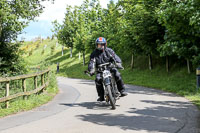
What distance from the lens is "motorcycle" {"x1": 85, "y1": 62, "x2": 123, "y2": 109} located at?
302 inches

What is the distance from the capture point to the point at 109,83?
7.74 metres

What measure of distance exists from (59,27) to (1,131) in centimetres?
4187

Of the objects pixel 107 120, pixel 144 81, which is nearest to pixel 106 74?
pixel 107 120

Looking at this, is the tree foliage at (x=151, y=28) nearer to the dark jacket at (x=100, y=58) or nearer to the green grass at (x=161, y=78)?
the green grass at (x=161, y=78)

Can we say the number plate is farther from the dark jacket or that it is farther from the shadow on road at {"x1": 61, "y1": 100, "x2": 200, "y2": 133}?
the shadow on road at {"x1": 61, "y1": 100, "x2": 200, "y2": 133}

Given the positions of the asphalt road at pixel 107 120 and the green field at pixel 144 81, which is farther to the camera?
the green field at pixel 144 81

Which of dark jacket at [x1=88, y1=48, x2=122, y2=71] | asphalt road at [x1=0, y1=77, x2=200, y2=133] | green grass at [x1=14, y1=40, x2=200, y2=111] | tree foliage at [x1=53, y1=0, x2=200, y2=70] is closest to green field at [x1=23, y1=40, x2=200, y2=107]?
green grass at [x1=14, y1=40, x2=200, y2=111]

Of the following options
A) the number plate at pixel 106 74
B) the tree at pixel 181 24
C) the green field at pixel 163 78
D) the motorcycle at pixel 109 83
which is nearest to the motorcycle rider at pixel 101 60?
the motorcycle at pixel 109 83

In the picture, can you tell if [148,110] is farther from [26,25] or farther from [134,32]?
[134,32]

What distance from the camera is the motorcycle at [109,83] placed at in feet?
25.2

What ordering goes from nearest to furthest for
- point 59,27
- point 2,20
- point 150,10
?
point 2,20
point 150,10
point 59,27

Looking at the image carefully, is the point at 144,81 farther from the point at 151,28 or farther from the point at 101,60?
the point at 101,60

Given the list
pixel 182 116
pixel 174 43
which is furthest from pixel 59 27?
pixel 182 116

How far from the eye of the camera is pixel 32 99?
9.37m
